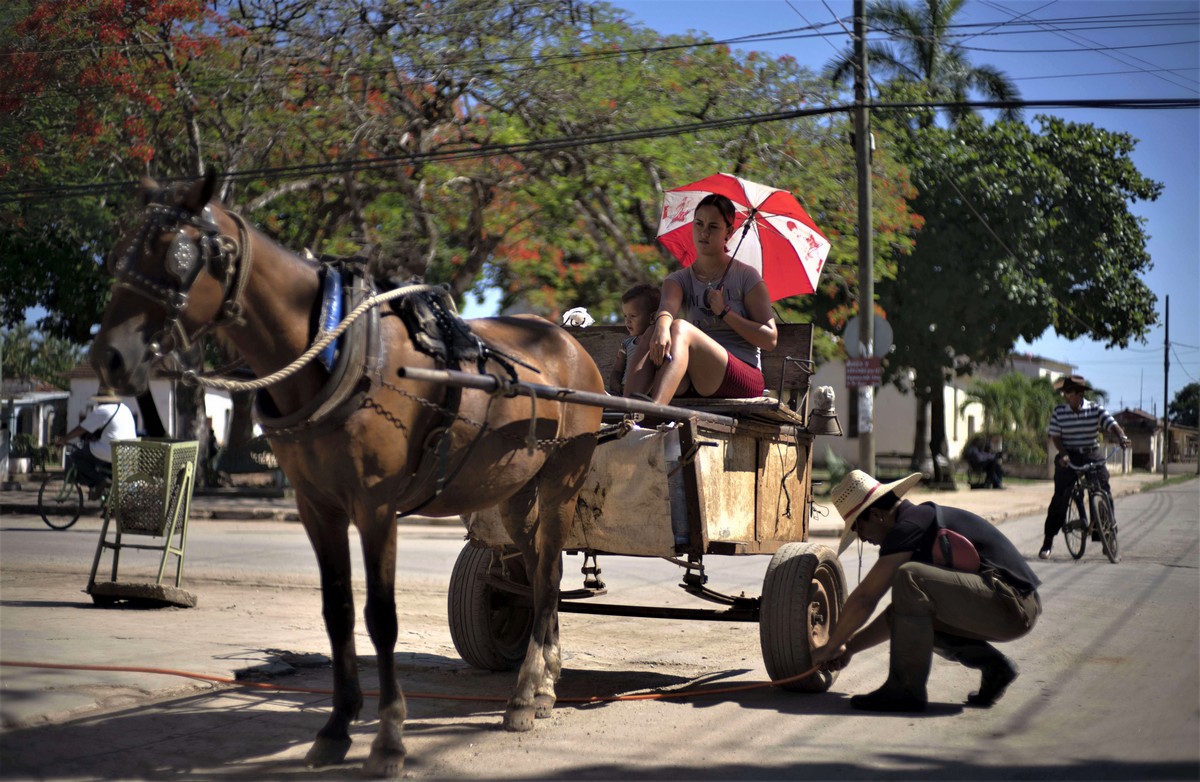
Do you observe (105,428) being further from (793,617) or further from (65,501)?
(793,617)

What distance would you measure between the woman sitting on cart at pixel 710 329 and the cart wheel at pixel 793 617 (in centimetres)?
101

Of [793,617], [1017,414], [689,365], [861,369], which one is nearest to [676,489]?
[689,365]

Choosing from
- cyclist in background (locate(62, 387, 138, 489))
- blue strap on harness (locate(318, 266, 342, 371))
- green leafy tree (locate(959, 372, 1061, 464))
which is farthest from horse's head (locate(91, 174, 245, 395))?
green leafy tree (locate(959, 372, 1061, 464))

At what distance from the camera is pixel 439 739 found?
16.6 feet

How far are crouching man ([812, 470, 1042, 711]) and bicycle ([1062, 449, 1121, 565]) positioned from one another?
26.8 ft

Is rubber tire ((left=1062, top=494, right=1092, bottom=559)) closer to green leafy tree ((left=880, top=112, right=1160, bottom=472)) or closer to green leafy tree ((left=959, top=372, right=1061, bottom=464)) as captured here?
green leafy tree ((left=880, top=112, right=1160, bottom=472))

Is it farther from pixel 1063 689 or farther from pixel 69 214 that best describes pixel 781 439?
pixel 69 214

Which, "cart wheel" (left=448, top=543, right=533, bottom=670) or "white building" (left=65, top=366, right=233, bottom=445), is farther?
"white building" (left=65, top=366, right=233, bottom=445)

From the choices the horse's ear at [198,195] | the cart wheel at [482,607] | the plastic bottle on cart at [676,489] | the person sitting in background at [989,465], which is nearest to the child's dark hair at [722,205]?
the plastic bottle on cart at [676,489]

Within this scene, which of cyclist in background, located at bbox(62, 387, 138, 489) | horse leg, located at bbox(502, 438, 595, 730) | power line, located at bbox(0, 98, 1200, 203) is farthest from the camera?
cyclist in background, located at bbox(62, 387, 138, 489)

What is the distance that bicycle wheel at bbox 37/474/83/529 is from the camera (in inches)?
640

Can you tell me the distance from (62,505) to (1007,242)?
23.5m

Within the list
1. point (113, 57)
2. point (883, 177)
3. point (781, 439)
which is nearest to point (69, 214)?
point (113, 57)

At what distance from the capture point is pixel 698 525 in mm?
5949
